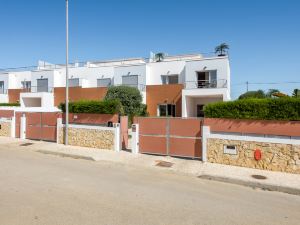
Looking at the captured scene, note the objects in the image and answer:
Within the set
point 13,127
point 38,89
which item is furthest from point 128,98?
point 38,89

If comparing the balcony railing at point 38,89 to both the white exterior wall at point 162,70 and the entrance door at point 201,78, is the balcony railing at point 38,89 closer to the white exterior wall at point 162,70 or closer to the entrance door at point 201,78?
the white exterior wall at point 162,70

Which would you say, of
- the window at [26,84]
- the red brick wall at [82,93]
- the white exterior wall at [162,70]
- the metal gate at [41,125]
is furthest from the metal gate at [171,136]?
the window at [26,84]

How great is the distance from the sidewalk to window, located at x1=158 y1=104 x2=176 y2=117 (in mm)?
14724

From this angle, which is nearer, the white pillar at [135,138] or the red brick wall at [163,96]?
the white pillar at [135,138]

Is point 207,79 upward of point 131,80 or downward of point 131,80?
downward

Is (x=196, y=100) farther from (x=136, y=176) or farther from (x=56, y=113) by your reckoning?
(x=136, y=176)

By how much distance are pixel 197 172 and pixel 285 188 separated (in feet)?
10.3

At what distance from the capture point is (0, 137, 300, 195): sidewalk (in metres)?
8.70

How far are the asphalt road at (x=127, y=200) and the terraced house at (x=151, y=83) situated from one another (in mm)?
17906

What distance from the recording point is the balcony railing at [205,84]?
26172mm

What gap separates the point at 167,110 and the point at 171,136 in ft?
51.1

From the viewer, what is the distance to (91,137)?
48.9 ft

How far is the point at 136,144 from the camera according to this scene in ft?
44.1

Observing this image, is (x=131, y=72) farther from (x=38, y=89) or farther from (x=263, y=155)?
(x=263, y=155)
